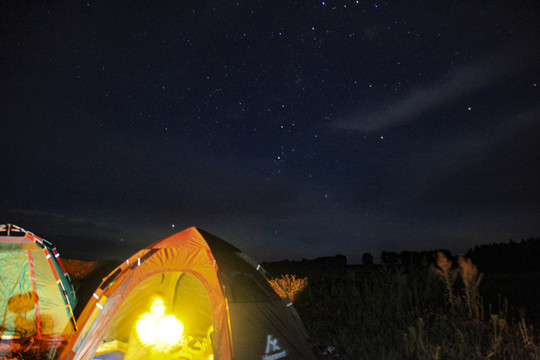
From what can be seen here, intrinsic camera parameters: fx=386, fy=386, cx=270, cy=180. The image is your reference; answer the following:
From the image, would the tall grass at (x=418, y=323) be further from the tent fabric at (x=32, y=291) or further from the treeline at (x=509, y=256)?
the tent fabric at (x=32, y=291)

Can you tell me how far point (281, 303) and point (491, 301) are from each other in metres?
6.23

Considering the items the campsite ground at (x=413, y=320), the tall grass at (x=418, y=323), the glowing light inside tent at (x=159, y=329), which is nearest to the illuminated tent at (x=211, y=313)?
the glowing light inside tent at (x=159, y=329)

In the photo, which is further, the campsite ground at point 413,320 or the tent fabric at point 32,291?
the tent fabric at point 32,291

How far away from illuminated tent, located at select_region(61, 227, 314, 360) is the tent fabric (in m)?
1.65

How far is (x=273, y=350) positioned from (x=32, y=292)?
5.54 m

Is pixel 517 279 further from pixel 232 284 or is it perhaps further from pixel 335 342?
pixel 232 284

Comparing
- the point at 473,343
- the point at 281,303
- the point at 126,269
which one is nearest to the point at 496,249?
the point at 473,343

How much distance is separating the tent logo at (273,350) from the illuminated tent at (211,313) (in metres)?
0.01

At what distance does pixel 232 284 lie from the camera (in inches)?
226

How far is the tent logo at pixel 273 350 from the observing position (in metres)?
5.55

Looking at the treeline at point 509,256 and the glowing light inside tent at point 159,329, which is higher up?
the treeline at point 509,256

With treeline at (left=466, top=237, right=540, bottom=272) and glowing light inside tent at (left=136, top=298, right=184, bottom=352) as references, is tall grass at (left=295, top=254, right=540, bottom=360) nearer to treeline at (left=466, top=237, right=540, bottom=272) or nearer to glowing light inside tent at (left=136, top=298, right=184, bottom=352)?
glowing light inside tent at (left=136, top=298, right=184, bottom=352)

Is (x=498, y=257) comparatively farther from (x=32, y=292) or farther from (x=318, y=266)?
(x=32, y=292)

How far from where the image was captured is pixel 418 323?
6.79 meters
